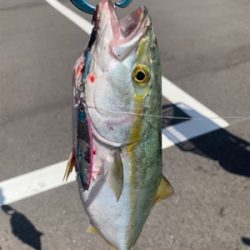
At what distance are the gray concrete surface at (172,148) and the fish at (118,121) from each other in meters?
2.77

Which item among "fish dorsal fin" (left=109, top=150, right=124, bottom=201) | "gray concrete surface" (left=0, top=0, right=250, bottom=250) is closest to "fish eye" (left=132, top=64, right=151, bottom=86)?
"fish dorsal fin" (left=109, top=150, right=124, bottom=201)

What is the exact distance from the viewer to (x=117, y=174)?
210 cm

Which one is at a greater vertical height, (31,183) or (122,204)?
(122,204)

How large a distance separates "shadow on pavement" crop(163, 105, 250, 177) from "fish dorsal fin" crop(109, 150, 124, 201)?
403 centimetres

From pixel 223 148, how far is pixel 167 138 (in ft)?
2.49

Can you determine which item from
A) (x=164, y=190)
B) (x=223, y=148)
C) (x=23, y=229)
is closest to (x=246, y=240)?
(x=223, y=148)

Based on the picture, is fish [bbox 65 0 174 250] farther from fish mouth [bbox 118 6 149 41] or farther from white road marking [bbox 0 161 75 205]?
white road marking [bbox 0 161 75 205]

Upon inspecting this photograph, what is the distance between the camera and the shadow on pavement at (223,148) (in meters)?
6.02

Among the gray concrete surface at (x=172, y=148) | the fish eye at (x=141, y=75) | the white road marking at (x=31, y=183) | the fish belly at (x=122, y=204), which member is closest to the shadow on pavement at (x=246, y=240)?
the gray concrete surface at (x=172, y=148)

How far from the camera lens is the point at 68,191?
5602 millimetres

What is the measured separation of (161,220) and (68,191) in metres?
1.16

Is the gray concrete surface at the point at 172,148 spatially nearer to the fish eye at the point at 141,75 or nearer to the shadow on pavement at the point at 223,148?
the shadow on pavement at the point at 223,148

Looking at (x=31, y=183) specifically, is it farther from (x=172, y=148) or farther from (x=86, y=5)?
(x=86, y=5)

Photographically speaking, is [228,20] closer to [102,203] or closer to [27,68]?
[27,68]
